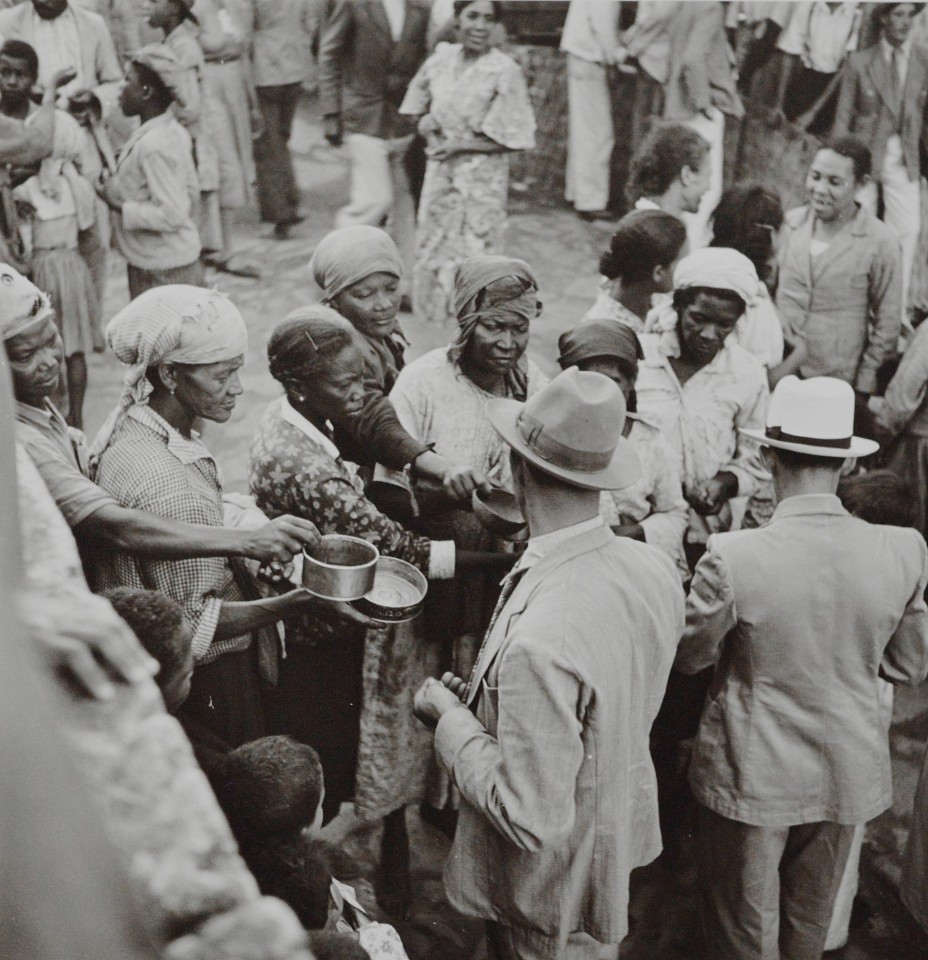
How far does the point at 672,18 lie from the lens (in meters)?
7.67

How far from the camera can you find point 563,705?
90.3 inches

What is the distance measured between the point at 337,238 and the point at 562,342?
37.5 inches

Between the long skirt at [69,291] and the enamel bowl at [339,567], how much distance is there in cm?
306

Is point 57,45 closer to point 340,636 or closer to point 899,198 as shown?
point 340,636

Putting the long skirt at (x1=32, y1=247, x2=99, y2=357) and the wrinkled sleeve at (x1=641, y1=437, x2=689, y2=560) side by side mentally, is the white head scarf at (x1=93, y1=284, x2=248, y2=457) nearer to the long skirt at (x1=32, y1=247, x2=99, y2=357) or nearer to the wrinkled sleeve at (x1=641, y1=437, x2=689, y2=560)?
the wrinkled sleeve at (x1=641, y1=437, x2=689, y2=560)

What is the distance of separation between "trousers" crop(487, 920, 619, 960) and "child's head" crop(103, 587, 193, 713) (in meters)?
1.04

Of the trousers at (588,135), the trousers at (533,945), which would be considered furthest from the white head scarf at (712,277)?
the trousers at (588,135)

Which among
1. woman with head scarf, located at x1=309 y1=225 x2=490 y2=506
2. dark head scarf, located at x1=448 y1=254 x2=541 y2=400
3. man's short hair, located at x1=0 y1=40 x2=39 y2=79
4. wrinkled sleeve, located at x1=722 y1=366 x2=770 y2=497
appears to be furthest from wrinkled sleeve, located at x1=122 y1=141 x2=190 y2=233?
wrinkled sleeve, located at x1=722 y1=366 x2=770 y2=497

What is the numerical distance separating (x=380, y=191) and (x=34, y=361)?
5265 mm

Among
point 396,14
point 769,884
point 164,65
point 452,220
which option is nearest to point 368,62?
point 396,14

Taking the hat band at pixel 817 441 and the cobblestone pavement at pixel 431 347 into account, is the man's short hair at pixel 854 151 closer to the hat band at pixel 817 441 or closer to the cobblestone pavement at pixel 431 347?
the cobblestone pavement at pixel 431 347

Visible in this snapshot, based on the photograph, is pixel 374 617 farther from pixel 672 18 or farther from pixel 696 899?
pixel 672 18

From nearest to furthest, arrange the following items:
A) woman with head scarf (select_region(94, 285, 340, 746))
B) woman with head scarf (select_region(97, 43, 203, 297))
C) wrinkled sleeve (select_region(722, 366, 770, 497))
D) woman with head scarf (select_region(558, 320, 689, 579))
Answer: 1. woman with head scarf (select_region(94, 285, 340, 746))
2. woman with head scarf (select_region(558, 320, 689, 579))
3. wrinkled sleeve (select_region(722, 366, 770, 497))
4. woman with head scarf (select_region(97, 43, 203, 297))

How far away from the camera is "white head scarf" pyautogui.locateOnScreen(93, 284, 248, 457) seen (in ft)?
9.30
